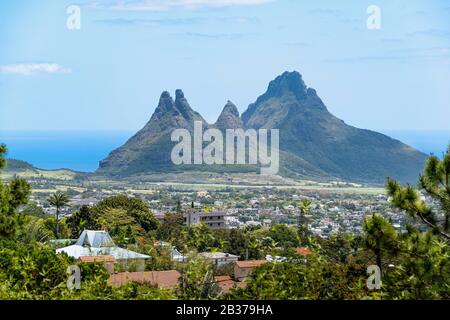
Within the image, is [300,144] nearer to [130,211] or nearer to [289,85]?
[289,85]

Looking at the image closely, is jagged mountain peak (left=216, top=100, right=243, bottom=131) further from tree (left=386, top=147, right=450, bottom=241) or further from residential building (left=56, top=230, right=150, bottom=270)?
tree (left=386, top=147, right=450, bottom=241)

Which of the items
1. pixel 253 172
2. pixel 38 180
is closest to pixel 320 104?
pixel 253 172

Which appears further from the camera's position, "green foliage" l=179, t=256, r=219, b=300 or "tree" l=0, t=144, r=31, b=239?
"tree" l=0, t=144, r=31, b=239

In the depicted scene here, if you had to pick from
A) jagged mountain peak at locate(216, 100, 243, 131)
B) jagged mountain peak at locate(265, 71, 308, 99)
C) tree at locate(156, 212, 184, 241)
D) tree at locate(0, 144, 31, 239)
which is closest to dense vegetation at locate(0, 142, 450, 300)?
tree at locate(0, 144, 31, 239)

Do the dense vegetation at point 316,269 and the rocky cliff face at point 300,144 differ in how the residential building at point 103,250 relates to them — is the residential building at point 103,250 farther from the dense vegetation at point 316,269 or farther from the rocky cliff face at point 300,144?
the rocky cliff face at point 300,144

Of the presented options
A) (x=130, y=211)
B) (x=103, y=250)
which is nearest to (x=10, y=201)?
(x=103, y=250)

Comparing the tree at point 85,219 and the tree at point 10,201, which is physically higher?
the tree at point 10,201

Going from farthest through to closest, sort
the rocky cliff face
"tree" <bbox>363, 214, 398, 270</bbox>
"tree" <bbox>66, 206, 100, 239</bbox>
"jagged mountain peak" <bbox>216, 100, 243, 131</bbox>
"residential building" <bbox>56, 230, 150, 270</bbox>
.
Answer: "jagged mountain peak" <bbox>216, 100, 243, 131</bbox>, the rocky cliff face, "tree" <bbox>66, 206, 100, 239</bbox>, "residential building" <bbox>56, 230, 150, 270</bbox>, "tree" <bbox>363, 214, 398, 270</bbox>

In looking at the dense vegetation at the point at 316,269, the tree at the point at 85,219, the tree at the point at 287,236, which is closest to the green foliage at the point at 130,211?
the tree at the point at 85,219

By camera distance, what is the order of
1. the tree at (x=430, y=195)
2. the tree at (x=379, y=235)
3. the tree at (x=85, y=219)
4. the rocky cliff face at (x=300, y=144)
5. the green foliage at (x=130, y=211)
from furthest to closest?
1. the rocky cliff face at (x=300, y=144)
2. the green foliage at (x=130, y=211)
3. the tree at (x=85, y=219)
4. the tree at (x=430, y=195)
5. the tree at (x=379, y=235)
